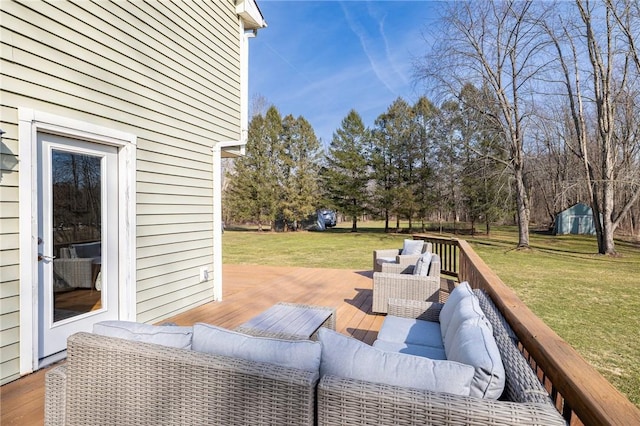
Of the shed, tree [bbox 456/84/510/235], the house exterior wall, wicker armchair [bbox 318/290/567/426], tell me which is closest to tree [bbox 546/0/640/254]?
tree [bbox 456/84/510/235]

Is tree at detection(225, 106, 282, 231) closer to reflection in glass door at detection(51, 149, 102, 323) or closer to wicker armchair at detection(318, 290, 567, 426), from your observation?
reflection in glass door at detection(51, 149, 102, 323)

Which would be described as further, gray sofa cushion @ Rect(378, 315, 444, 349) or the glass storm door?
the glass storm door

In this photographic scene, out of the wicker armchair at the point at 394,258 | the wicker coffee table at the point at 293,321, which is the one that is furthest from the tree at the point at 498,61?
the wicker coffee table at the point at 293,321

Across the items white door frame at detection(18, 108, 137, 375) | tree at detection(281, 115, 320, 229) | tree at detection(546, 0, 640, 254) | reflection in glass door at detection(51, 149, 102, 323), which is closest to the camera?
white door frame at detection(18, 108, 137, 375)

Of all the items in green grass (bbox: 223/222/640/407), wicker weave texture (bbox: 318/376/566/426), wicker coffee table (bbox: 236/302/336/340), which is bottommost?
green grass (bbox: 223/222/640/407)

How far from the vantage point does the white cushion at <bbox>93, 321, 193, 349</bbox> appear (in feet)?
5.28

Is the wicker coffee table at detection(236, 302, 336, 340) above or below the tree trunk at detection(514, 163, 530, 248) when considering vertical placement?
below

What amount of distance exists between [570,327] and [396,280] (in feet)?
7.65

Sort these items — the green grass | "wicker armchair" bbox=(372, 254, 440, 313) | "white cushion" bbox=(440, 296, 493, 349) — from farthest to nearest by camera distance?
"wicker armchair" bbox=(372, 254, 440, 313) < the green grass < "white cushion" bbox=(440, 296, 493, 349)

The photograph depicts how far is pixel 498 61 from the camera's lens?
12.5 metres

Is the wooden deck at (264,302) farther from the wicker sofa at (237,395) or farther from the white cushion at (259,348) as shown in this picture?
the white cushion at (259,348)

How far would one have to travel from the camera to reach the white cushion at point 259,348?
4.62 feet

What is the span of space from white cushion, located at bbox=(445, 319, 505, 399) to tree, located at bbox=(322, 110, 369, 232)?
20.6 metres

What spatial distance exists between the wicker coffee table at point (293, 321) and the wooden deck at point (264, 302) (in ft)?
2.20
